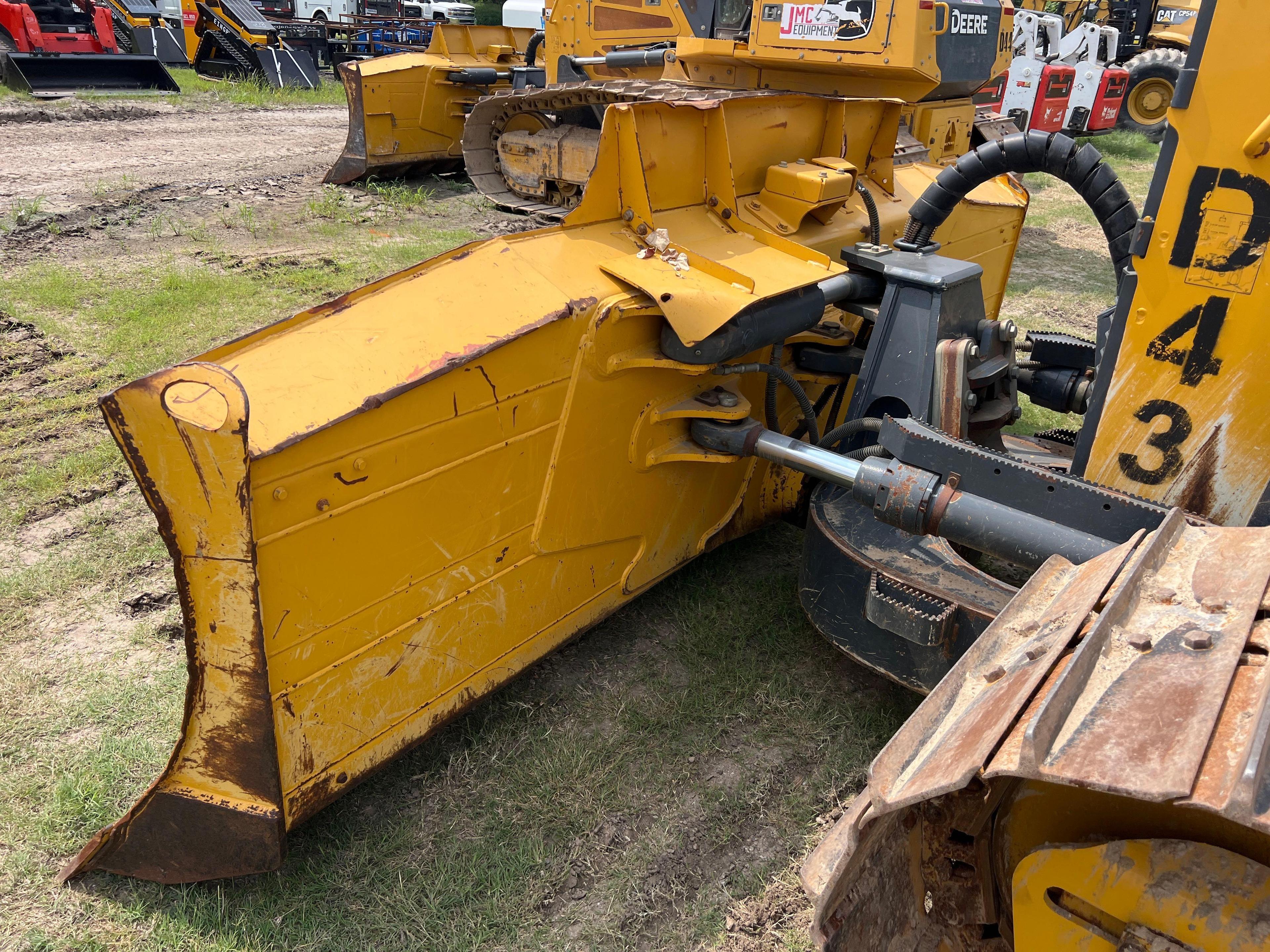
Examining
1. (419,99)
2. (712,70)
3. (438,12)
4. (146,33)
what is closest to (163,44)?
(146,33)

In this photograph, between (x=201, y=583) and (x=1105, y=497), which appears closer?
(x=201, y=583)

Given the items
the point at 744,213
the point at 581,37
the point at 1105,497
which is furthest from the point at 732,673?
the point at 581,37

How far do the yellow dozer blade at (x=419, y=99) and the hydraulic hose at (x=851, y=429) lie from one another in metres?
6.64

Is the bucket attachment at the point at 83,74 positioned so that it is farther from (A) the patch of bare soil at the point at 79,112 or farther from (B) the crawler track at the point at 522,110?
(B) the crawler track at the point at 522,110

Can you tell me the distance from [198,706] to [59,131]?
36.3ft

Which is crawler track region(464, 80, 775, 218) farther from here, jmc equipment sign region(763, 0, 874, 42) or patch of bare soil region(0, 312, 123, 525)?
patch of bare soil region(0, 312, 123, 525)

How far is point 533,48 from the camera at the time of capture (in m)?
8.97

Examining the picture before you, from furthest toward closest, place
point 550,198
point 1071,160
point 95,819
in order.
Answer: point 550,198 → point 1071,160 → point 95,819

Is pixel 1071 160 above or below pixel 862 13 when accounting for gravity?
below

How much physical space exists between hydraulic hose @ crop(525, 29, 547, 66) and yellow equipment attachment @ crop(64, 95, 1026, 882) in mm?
6655

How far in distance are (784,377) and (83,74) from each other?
47.3 ft

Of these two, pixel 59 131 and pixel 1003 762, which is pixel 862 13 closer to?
pixel 1003 762

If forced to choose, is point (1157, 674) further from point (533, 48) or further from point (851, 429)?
point (533, 48)

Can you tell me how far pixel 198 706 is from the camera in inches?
77.7
